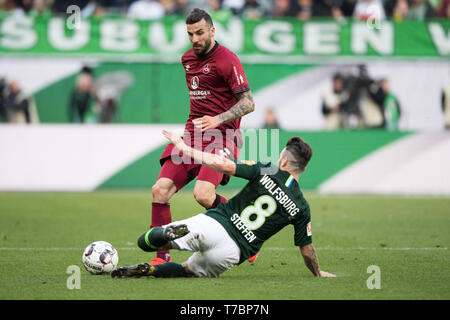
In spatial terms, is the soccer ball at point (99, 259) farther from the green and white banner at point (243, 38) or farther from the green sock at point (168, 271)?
the green and white banner at point (243, 38)

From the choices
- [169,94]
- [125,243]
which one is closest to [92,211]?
[125,243]

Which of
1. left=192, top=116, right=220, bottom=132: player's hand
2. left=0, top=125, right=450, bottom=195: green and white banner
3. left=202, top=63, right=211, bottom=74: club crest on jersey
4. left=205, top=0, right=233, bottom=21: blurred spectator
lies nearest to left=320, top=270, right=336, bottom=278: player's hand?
left=192, top=116, right=220, bottom=132: player's hand

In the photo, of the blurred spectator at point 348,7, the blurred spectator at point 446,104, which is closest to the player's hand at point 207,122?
the blurred spectator at point 446,104

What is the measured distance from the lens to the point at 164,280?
6.60 meters

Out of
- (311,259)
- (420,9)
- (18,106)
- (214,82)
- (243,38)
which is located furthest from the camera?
(420,9)

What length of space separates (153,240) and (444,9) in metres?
14.2

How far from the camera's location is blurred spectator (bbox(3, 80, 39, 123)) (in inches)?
671

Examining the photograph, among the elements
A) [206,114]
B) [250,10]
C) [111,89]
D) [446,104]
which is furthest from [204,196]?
[250,10]

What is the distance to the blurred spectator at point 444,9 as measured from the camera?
60.4ft

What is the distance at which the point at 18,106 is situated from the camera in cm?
1714

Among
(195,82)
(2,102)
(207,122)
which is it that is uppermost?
(195,82)

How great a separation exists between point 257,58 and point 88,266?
11.0 metres

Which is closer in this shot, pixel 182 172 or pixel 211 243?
pixel 211 243

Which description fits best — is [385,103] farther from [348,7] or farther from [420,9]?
[420,9]
